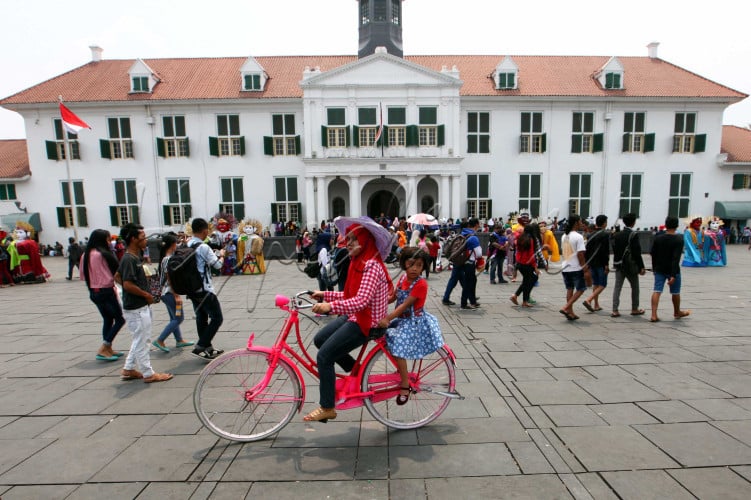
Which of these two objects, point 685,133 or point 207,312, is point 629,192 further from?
point 207,312

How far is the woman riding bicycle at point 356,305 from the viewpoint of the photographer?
3.13m

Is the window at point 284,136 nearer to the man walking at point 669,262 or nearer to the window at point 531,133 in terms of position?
the window at point 531,133

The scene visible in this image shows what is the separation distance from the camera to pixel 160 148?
2466 cm

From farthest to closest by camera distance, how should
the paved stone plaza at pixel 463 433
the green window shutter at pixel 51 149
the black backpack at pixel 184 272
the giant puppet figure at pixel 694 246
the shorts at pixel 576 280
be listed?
the green window shutter at pixel 51 149, the giant puppet figure at pixel 694 246, the shorts at pixel 576 280, the black backpack at pixel 184 272, the paved stone plaza at pixel 463 433

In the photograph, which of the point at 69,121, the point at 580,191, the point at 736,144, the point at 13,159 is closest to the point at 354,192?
the point at 69,121

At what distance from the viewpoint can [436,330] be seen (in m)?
3.38

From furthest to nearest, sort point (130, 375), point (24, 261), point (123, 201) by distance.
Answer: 1. point (123, 201)
2. point (24, 261)
3. point (130, 375)

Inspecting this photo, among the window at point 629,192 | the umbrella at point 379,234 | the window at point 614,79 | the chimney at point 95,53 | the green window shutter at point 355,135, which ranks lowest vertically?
the umbrella at point 379,234

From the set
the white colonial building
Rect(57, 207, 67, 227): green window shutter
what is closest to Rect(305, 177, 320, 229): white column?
the white colonial building

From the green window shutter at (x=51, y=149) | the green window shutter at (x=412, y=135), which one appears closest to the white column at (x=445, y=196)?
the green window shutter at (x=412, y=135)

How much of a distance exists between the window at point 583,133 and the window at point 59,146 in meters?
29.9

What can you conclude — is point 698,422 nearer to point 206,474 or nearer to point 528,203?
point 206,474

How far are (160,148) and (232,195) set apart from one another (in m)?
4.97

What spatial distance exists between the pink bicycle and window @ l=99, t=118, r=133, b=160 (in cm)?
2610
